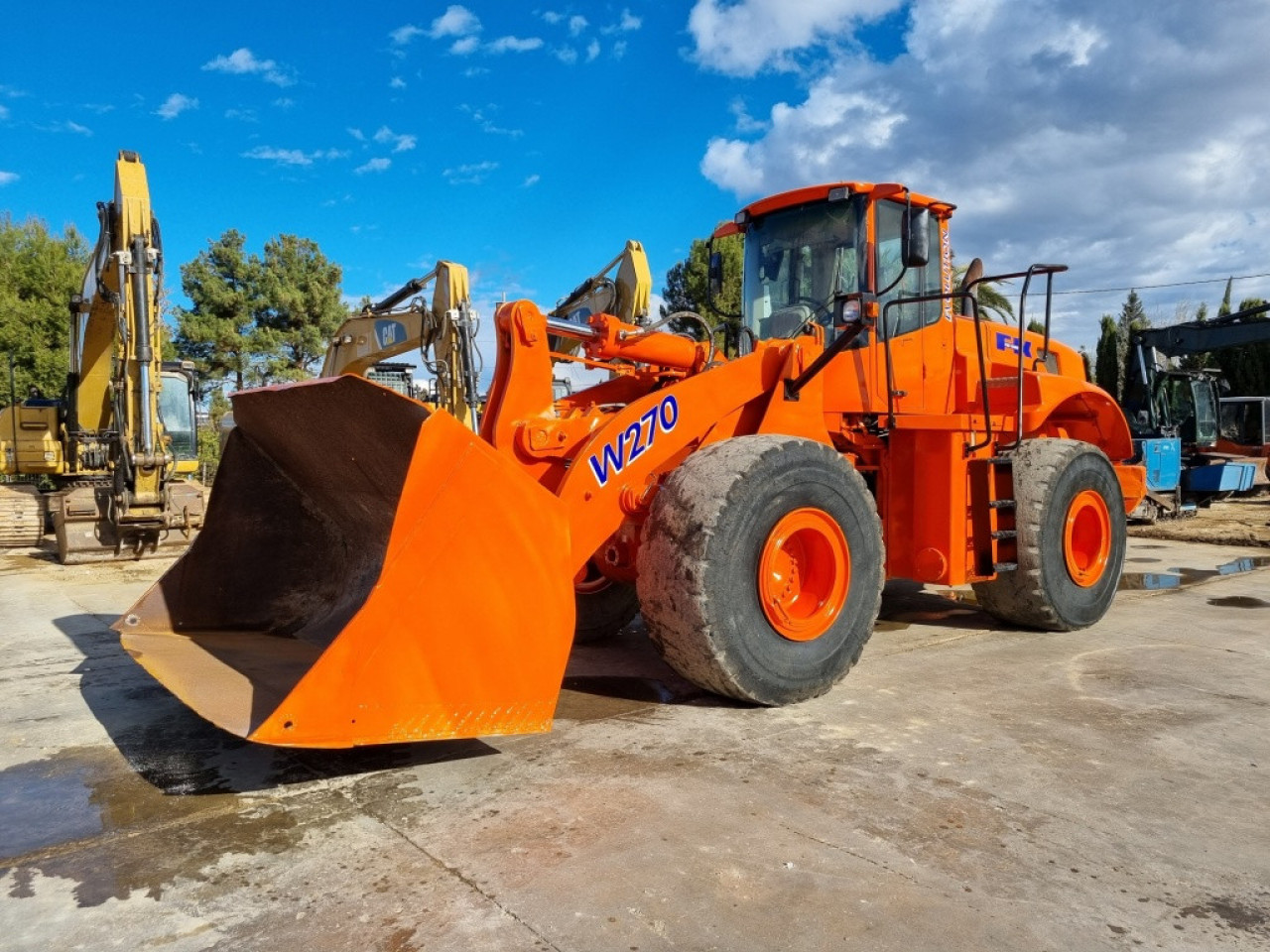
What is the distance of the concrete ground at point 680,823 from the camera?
8.17ft

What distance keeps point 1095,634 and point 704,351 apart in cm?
331

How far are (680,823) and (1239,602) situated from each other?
6.32 meters

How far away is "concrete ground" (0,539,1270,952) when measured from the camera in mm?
2490

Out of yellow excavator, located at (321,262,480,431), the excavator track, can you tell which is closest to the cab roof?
yellow excavator, located at (321,262,480,431)

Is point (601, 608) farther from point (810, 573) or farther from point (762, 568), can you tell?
point (762, 568)

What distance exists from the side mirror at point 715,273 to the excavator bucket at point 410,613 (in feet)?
9.94

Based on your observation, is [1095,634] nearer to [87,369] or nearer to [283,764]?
[283,764]

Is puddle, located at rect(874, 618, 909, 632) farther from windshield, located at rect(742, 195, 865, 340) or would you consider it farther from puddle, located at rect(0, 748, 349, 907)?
puddle, located at rect(0, 748, 349, 907)

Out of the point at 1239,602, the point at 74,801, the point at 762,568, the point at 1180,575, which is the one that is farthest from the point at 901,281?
the point at 1180,575

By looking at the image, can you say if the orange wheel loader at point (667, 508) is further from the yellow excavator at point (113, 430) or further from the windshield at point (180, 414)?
the windshield at point (180, 414)

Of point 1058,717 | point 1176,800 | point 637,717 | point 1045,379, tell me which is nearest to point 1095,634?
point 1045,379

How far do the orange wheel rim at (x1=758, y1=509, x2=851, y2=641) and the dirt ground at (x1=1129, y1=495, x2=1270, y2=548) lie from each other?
9773 millimetres

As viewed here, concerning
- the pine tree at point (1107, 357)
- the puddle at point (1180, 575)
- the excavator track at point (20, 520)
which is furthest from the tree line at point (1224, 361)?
the excavator track at point (20, 520)

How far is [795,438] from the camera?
450 centimetres
